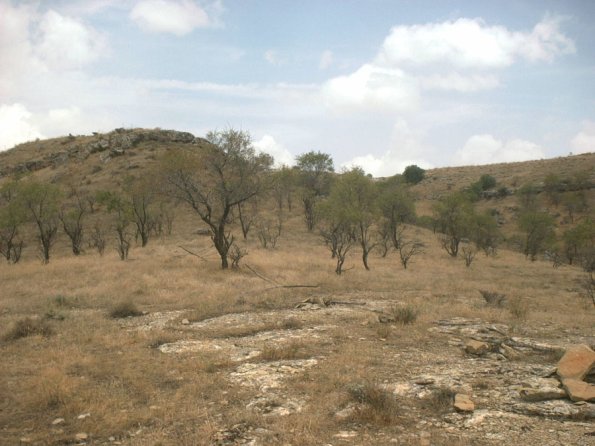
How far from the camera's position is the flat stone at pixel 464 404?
6848 mm

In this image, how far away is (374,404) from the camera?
7.00 meters

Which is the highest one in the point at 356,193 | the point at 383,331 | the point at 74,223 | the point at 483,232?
the point at 356,193

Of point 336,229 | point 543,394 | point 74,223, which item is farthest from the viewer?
point 74,223

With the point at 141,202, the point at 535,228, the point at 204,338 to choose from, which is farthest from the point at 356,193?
the point at 204,338

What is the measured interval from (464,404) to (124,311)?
11709 millimetres

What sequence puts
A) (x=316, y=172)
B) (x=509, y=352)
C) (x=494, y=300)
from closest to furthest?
(x=509, y=352) → (x=494, y=300) → (x=316, y=172)

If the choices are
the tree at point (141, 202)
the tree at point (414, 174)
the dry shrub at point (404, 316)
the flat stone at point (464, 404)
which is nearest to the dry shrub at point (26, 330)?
the dry shrub at point (404, 316)

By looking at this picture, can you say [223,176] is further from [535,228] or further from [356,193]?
[535,228]

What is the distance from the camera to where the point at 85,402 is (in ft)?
24.7

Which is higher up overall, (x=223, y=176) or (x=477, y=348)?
Result: (x=223, y=176)

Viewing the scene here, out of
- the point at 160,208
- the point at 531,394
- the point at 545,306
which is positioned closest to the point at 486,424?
the point at 531,394

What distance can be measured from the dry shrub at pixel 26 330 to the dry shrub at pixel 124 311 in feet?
7.87

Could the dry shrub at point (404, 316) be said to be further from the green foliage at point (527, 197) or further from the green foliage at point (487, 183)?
the green foliage at point (487, 183)

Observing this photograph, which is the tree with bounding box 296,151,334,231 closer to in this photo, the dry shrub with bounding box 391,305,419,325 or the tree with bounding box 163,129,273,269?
the tree with bounding box 163,129,273,269
